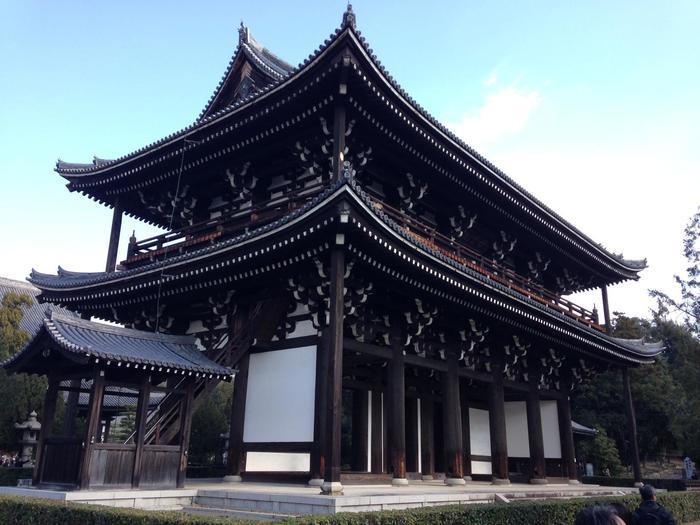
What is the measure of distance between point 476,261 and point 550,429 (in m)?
8.80

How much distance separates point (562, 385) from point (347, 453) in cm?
1978

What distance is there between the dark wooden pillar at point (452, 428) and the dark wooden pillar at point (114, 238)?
12.3 meters

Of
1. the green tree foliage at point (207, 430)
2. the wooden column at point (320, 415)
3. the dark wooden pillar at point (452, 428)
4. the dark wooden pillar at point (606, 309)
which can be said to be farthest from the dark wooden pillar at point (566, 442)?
the green tree foliage at point (207, 430)

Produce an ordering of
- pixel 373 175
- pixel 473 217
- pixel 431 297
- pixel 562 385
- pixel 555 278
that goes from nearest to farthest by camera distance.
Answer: pixel 431 297 → pixel 373 175 → pixel 473 217 → pixel 562 385 → pixel 555 278

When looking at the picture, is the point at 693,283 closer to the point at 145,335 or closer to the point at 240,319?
the point at 240,319

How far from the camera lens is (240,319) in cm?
1658

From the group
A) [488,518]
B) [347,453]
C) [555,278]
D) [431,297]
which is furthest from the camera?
[347,453]

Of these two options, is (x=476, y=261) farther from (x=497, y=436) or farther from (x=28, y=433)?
(x=28, y=433)

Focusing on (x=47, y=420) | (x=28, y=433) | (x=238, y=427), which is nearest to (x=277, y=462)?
(x=238, y=427)

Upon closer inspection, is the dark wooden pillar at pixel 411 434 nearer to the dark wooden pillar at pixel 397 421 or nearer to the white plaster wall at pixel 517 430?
the white plaster wall at pixel 517 430

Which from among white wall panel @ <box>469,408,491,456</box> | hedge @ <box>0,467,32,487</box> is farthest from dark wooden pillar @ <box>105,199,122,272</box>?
white wall panel @ <box>469,408,491,456</box>

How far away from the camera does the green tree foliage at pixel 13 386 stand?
71.1ft

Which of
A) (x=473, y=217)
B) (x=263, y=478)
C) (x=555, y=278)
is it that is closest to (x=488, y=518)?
(x=263, y=478)

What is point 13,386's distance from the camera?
21.8 meters
